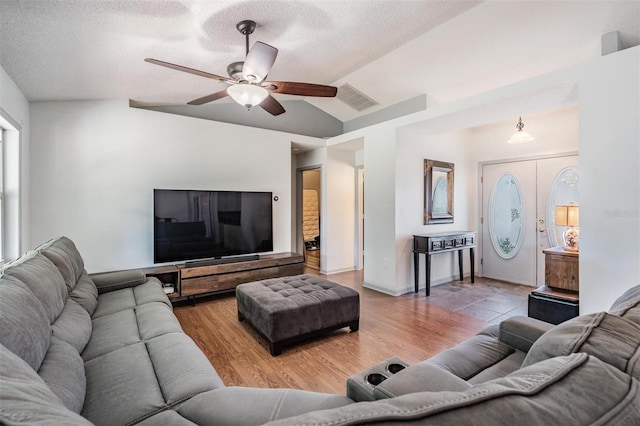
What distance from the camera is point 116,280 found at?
2.78 m

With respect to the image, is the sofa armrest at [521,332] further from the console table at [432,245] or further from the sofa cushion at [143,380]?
the console table at [432,245]

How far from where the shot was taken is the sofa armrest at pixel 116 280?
2701 mm

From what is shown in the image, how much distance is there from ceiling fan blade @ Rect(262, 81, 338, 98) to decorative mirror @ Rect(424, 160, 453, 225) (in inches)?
93.8

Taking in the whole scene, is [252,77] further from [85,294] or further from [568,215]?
[568,215]

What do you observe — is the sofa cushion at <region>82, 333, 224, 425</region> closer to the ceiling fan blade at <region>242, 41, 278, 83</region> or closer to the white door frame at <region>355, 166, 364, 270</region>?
the ceiling fan blade at <region>242, 41, 278, 83</region>

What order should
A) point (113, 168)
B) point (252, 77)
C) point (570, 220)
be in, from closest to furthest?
1. point (252, 77)
2. point (570, 220)
3. point (113, 168)

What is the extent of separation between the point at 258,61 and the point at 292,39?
37.0 inches

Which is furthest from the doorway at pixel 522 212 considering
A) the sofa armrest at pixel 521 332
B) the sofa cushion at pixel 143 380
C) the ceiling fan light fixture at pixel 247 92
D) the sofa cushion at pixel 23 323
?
the sofa cushion at pixel 23 323

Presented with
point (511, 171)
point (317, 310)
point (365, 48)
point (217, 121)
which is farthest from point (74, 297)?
point (511, 171)

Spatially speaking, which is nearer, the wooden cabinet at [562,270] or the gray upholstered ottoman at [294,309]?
the gray upholstered ottoman at [294,309]

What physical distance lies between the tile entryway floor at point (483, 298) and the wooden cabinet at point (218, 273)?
2111 mm

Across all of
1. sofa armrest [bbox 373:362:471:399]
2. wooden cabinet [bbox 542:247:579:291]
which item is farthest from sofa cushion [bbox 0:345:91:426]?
wooden cabinet [bbox 542:247:579:291]

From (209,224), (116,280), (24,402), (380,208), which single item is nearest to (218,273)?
(209,224)

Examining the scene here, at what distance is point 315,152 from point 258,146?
1.26 meters
